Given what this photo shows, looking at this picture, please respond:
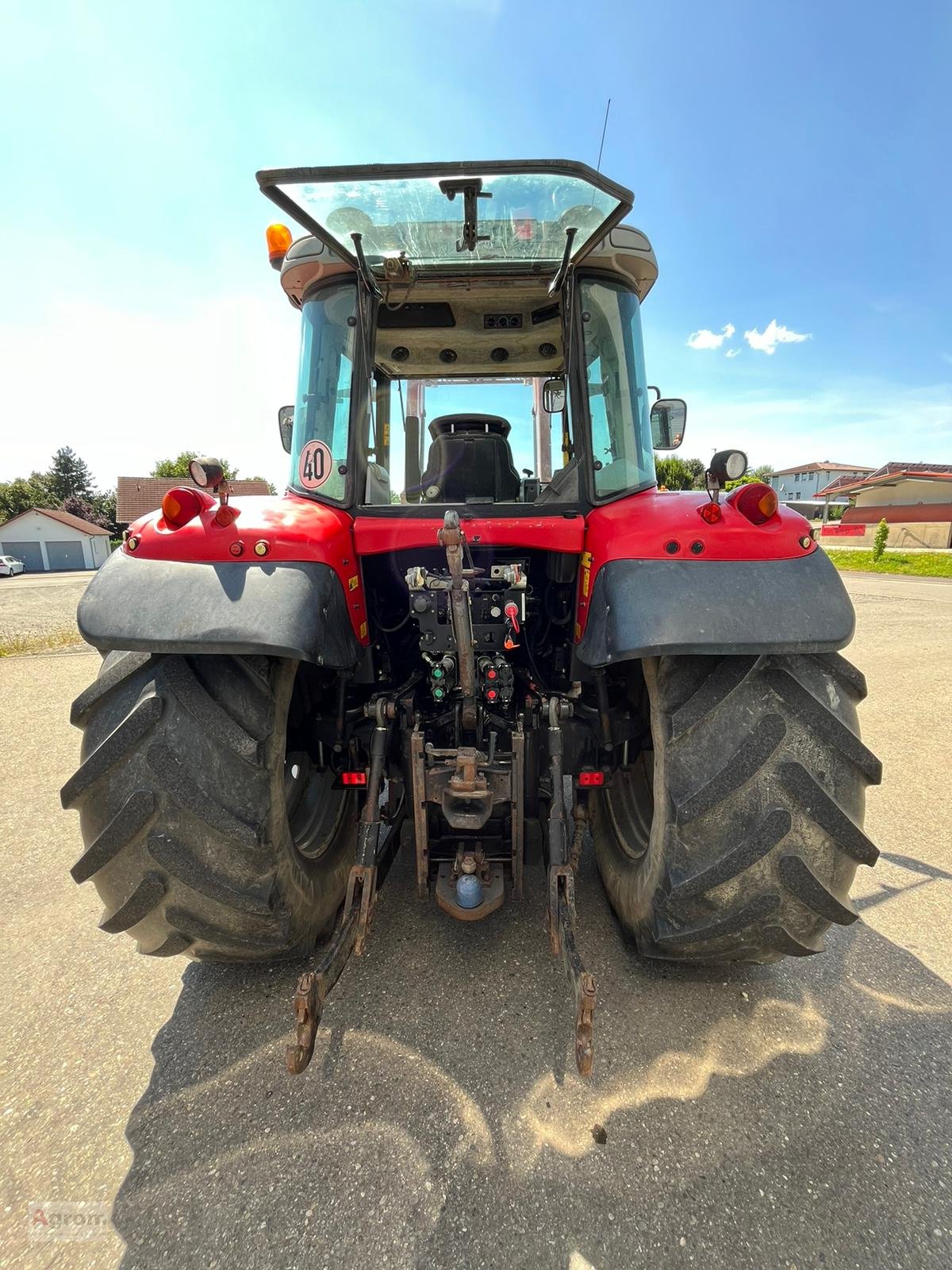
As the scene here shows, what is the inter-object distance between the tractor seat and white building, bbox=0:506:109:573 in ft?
163

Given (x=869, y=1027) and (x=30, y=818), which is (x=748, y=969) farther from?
(x=30, y=818)

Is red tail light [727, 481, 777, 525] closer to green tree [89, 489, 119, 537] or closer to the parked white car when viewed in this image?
the parked white car

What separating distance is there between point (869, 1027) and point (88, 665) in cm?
793

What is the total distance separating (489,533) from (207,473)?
0.88 m

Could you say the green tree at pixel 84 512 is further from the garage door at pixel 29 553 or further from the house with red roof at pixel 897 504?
the house with red roof at pixel 897 504

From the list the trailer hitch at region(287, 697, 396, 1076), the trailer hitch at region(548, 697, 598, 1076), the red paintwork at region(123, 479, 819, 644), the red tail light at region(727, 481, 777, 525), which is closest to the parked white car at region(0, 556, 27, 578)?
the red paintwork at region(123, 479, 819, 644)

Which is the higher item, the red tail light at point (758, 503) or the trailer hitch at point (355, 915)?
the red tail light at point (758, 503)

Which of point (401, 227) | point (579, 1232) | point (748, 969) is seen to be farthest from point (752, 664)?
point (401, 227)

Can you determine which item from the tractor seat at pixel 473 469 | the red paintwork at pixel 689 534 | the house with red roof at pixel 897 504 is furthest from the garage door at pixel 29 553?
the house with red roof at pixel 897 504

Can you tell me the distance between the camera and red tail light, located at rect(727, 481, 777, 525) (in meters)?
1.69

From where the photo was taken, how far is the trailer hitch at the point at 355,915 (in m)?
1.38

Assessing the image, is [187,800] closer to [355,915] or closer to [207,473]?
[355,915]

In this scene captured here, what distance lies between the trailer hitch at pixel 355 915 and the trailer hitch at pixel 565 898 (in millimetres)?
546
